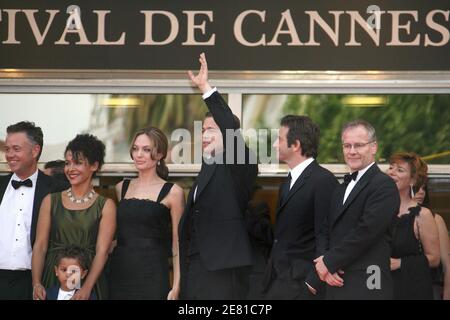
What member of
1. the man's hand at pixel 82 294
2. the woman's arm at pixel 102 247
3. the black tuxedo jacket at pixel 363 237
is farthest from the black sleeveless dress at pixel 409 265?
the man's hand at pixel 82 294

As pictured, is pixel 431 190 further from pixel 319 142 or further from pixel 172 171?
pixel 172 171

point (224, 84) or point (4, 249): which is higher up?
point (224, 84)

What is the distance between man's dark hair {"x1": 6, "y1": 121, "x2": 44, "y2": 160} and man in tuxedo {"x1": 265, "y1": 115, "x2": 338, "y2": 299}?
1725mm

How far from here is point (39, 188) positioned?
6.41 meters

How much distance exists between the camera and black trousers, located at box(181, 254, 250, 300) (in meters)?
5.85

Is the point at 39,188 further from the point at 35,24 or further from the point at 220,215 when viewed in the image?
the point at 220,215

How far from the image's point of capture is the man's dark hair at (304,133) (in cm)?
591

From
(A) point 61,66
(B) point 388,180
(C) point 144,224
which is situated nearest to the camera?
(B) point 388,180

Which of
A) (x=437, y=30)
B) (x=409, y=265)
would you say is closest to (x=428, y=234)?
(x=409, y=265)

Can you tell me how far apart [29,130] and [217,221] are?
1.52 meters

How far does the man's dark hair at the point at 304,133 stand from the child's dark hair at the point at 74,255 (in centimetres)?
153
